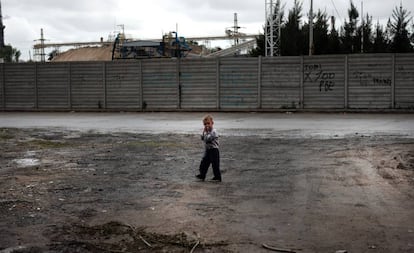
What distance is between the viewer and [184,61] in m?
27.3

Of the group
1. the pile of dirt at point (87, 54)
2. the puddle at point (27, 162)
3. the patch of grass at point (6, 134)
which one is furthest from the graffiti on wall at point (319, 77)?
Result: the pile of dirt at point (87, 54)

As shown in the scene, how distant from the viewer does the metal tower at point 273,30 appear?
3930 cm

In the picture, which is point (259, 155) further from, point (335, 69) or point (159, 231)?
point (335, 69)

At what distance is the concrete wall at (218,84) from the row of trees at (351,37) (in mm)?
9993

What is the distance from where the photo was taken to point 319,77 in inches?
1004

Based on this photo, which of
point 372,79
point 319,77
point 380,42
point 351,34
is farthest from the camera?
point 351,34

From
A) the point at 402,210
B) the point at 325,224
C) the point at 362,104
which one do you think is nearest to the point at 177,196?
the point at 325,224

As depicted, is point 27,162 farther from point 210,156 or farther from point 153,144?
point 210,156

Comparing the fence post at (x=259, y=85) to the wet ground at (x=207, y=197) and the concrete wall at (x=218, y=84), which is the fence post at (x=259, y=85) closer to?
the concrete wall at (x=218, y=84)

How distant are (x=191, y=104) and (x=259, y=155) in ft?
53.9

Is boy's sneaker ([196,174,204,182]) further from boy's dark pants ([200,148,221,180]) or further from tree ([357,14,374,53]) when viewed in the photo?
tree ([357,14,374,53])

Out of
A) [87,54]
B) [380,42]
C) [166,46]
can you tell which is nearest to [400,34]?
[380,42]

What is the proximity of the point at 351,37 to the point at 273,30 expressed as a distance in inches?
274

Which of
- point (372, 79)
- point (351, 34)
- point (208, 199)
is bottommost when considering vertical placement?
point (208, 199)
